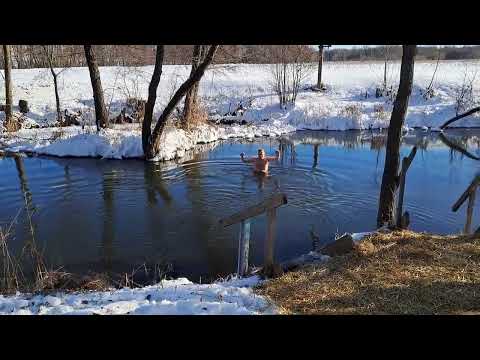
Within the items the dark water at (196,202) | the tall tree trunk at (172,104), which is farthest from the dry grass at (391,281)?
the tall tree trunk at (172,104)

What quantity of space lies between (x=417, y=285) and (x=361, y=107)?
25.6 meters

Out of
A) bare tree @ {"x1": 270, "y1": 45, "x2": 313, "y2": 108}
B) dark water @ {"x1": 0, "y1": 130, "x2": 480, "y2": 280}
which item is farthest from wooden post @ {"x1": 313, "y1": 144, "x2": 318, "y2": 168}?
bare tree @ {"x1": 270, "y1": 45, "x2": 313, "y2": 108}

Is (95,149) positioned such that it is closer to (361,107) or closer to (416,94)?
(361,107)

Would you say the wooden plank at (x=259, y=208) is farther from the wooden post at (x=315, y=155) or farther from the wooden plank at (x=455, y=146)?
the wooden plank at (x=455, y=146)

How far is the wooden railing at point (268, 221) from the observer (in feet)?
18.9

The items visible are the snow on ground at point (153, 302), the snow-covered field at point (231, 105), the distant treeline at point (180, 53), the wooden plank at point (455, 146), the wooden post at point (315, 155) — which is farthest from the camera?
the snow-covered field at point (231, 105)

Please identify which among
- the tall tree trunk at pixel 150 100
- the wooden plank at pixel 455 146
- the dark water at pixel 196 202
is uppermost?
the tall tree trunk at pixel 150 100

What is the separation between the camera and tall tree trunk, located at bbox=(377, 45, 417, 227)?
7645 mm

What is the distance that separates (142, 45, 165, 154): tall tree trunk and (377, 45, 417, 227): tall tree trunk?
9.30 meters

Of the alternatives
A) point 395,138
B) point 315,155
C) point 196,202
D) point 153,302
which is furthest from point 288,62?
point 153,302

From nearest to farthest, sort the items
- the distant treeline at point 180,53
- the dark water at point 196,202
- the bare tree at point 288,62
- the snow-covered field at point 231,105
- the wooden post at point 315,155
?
1. the dark water at point 196,202
2. the distant treeline at point 180,53
3. the wooden post at point 315,155
4. the snow-covered field at point 231,105
5. the bare tree at point 288,62

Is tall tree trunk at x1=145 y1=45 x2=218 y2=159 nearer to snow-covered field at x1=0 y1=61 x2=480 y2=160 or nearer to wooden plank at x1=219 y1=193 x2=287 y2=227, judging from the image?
snow-covered field at x1=0 y1=61 x2=480 y2=160

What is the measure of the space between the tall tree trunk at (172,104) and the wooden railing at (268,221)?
875cm
